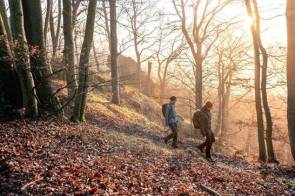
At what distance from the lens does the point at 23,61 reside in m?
11.2

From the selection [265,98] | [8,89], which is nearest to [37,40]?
[8,89]

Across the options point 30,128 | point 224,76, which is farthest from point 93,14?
point 224,76

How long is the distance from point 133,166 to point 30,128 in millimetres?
3181

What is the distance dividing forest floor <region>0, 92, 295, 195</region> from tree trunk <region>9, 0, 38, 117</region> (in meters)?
0.57

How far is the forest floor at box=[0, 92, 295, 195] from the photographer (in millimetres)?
7348

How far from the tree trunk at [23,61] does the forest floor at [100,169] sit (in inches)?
22.5

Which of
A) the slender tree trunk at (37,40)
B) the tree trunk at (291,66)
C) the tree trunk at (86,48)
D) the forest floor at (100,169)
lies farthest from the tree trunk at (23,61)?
the tree trunk at (291,66)

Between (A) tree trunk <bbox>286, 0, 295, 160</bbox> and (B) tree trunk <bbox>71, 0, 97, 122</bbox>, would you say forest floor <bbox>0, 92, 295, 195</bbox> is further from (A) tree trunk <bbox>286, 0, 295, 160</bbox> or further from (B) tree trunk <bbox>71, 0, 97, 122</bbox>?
(A) tree trunk <bbox>286, 0, 295, 160</bbox>

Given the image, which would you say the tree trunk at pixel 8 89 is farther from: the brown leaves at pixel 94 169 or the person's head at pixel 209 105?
the person's head at pixel 209 105

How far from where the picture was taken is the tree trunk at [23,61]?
10.9 meters

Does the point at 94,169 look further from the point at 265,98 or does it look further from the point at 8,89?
the point at 265,98

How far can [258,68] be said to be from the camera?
17078 millimetres

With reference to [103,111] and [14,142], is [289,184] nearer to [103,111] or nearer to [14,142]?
[14,142]

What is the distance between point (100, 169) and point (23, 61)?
4.41 metres
